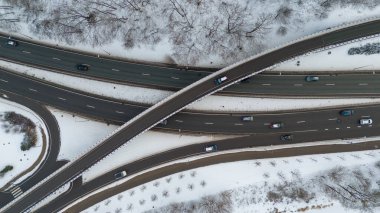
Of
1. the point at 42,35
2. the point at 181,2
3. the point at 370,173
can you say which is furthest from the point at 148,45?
the point at 370,173

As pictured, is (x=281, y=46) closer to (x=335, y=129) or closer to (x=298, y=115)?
(x=298, y=115)

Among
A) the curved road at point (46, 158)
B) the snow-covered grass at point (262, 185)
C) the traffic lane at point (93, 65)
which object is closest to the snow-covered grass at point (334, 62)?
the snow-covered grass at point (262, 185)

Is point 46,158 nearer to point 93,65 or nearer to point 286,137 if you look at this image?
point 93,65

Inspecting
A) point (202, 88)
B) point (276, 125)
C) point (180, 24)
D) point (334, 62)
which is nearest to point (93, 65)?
point (180, 24)

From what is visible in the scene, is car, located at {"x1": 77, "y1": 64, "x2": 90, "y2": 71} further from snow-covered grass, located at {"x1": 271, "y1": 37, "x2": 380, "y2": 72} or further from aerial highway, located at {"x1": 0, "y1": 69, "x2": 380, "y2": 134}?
snow-covered grass, located at {"x1": 271, "y1": 37, "x2": 380, "y2": 72}

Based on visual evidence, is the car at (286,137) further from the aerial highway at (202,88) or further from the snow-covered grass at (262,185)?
the aerial highway at (202,88)

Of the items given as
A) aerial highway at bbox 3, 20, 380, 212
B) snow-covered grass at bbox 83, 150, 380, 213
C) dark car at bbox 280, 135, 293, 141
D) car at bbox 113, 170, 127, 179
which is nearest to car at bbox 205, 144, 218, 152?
snow-covered grass at bbox 83, 150, 380, 213
